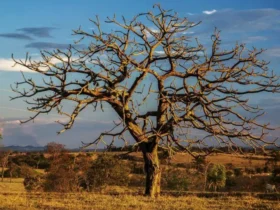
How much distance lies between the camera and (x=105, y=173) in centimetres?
3600

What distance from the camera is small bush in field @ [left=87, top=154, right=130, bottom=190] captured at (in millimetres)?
35719

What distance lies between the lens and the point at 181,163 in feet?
257

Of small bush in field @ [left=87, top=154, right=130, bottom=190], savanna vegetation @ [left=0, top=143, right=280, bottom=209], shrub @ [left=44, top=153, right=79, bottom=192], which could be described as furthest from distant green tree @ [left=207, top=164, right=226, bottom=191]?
shrub @ [left=44, top=153, right=79, bottom=192]

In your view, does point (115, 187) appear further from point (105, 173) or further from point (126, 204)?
point (126, 204)

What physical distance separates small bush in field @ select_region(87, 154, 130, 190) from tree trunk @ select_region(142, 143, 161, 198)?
14757 mm

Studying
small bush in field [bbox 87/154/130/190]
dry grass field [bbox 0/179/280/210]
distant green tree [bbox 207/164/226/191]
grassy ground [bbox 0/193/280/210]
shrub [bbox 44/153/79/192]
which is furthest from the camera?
distant green tree [bbox 207/164/226/191]

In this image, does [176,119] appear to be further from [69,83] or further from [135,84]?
[69,83]

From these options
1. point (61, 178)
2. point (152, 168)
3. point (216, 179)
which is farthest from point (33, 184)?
point (152, 168)

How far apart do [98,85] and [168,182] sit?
20.6m

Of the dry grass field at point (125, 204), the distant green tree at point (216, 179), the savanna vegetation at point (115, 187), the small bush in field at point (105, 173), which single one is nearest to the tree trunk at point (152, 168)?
the savanna vegetation at point (115, 187)

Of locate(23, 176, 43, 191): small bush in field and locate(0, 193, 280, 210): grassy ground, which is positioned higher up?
locate(0, 193, 280, 210): grassy ground

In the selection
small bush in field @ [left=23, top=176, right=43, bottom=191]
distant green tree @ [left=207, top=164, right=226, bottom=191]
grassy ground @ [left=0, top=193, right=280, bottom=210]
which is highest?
distant green tree @ [left=207, top=164, right=226, bottom=191]

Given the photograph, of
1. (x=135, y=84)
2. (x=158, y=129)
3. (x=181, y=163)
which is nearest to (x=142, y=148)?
(x=158, y=129)

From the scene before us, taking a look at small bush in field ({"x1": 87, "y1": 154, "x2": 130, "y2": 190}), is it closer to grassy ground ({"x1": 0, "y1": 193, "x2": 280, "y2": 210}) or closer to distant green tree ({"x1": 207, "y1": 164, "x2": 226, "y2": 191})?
distant green tree ({"x1": 207, "y1": 164, "x2": 226, "y2": 191})
